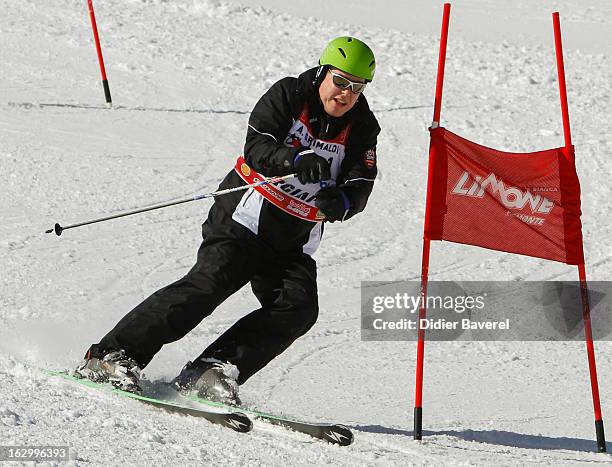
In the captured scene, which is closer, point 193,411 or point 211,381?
point 193,411

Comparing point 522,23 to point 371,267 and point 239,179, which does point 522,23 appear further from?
point 239,179

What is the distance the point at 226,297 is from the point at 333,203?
2.57 ft

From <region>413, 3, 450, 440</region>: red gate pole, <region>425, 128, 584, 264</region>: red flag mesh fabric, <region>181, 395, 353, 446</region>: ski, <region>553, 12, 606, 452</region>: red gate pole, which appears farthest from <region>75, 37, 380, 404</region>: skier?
<region>553, 12, 606, 452</region>: red gate pole

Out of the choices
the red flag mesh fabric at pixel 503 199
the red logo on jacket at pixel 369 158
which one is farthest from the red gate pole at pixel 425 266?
the red logo on jacket at pixel 369 158

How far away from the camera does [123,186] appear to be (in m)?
9.77

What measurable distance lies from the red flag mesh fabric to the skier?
506 millimetres

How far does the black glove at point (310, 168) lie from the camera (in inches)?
192

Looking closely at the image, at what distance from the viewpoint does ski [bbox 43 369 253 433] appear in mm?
4695

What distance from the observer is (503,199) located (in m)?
5.60

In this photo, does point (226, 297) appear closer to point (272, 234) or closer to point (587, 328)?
point (272, 234)

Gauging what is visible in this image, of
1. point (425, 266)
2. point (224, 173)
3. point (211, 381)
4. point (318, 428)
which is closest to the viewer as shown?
point (318, 428)

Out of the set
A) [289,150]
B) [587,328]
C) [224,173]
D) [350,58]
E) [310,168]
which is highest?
[224,173]

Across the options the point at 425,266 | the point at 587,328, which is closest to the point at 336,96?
the point at 425,266

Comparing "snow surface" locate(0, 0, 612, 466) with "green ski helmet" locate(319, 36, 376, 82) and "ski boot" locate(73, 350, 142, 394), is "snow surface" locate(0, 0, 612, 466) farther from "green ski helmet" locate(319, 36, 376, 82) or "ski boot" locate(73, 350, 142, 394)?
"green ski helmet" locate(319, 36, 376, 82)
